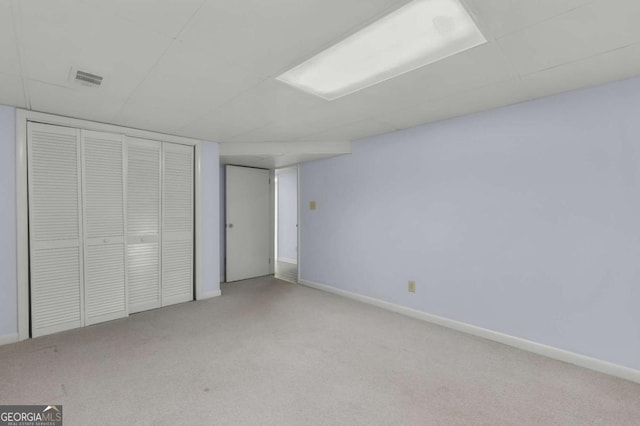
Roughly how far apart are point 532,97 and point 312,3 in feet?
7.47

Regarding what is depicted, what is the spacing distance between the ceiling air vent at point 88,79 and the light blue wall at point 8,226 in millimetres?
1251

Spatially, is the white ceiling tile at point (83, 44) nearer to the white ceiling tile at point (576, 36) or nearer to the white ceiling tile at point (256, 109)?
the white ceiling tile at point (256, 109)

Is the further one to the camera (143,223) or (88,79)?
(143,223)

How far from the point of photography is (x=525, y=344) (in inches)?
105

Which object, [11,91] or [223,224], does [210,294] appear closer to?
[223,224]

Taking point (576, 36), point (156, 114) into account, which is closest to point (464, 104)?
point (576, 36)

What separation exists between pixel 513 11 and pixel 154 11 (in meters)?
1.81

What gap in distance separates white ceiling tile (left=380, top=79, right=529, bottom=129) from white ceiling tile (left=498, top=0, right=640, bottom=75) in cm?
37

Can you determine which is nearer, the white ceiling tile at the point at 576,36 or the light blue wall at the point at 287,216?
the white ceiling tile at the point at 576,36

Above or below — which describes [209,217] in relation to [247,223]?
above

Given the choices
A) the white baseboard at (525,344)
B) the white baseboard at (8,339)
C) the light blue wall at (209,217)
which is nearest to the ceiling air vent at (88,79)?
the light blue wall at (209,217)

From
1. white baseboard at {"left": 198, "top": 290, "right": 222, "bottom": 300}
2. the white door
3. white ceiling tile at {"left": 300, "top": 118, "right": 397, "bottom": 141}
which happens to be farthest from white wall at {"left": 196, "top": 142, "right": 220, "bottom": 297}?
white ceiling tile at {"left": 300, "top": 118, "right": 397, "bottom": 141}

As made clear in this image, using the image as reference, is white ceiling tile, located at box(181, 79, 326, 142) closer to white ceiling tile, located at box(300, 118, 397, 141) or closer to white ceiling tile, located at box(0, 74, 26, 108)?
white ceiling tile, located at box(300, 118, 397, 141)

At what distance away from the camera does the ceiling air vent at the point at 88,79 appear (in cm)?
211
